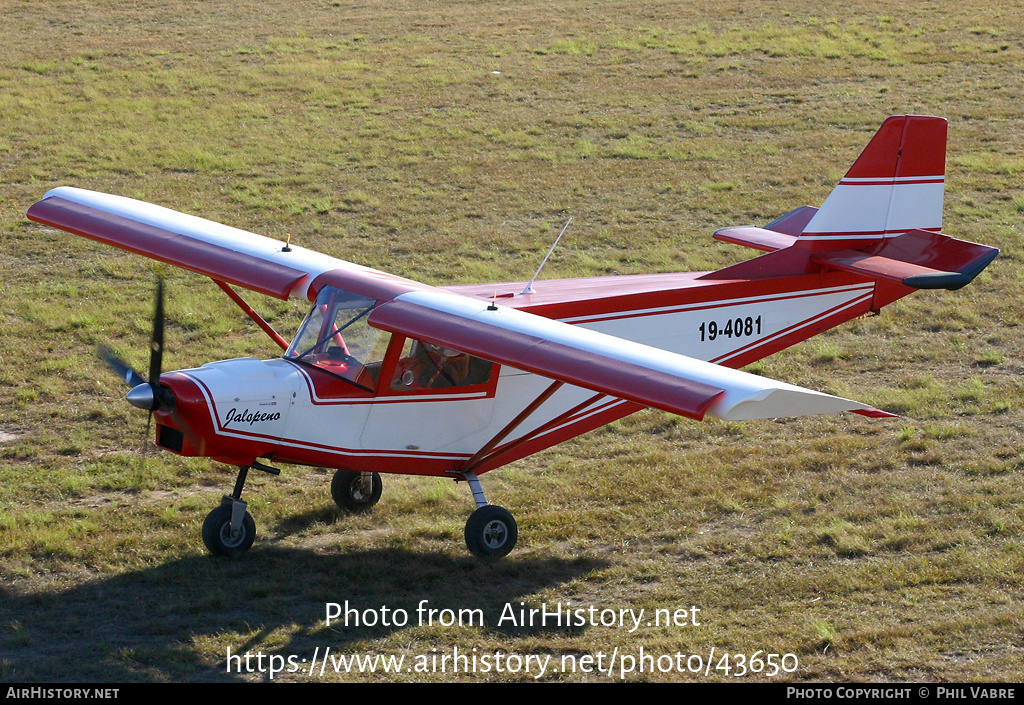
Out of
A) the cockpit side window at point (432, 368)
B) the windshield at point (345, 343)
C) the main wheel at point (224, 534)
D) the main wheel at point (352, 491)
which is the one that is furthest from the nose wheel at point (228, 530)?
the cockpit side window at point (432, 368)

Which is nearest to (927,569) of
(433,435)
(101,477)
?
(433,435)

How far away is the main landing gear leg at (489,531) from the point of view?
8492 millimetres

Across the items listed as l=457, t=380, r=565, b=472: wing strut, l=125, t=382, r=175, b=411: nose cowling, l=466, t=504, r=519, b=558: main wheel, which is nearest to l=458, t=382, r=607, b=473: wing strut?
l=457, t=380, r=565, b=472: wing strut

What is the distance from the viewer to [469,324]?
763 centimetres

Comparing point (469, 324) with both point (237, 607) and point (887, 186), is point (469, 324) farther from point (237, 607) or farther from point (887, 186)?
point (887, 186)

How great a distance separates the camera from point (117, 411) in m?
11.3

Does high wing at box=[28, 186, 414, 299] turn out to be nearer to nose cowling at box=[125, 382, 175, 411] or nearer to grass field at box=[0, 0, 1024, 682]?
nose cowling at box=[125, 382, 175, 411]

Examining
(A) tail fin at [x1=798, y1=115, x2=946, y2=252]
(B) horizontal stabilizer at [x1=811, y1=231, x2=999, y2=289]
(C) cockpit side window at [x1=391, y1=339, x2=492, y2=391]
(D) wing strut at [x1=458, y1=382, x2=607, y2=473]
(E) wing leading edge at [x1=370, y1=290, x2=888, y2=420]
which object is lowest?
(D) wing strut at [x1=458, y1=382, x2=607, y2=473]

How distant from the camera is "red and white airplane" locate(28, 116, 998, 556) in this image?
7219 mm

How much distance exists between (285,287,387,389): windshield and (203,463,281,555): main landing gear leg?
107 centimetres

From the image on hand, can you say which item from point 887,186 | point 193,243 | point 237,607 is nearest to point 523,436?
point 237,607

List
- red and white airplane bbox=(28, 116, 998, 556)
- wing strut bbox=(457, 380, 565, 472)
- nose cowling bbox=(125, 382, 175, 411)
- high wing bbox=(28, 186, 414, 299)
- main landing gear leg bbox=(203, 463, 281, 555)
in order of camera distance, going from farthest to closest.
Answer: high wing bbox=(28, 186, 414, 299) < main landing gear leg bbox=(203, 463, 281, 555) < wing strut bbox=(457, 380, 565, 472) < nose cowling bbox=(125, 382, 175, 411) < red and white airplane bbox=(28, 116, 998, 556)

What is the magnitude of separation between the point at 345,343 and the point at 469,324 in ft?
4.04

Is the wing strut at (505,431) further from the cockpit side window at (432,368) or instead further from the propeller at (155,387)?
the propeller at (155,387)
